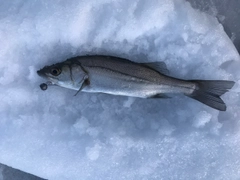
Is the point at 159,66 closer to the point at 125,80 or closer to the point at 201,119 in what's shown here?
the point at 125,80

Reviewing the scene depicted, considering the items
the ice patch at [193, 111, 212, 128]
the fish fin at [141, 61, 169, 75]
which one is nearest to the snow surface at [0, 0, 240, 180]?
the ice patch at [193, 111, 212, 128]

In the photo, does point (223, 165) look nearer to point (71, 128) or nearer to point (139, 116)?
point (139, 116)

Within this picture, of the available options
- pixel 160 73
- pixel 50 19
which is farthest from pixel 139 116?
pixel 50 19

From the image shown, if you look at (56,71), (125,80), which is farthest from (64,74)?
(125,80)

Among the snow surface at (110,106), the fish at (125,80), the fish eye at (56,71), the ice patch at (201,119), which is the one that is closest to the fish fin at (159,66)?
the fish at (125,80)

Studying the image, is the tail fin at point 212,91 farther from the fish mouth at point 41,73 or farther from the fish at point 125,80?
the fish mouth at point 41,73

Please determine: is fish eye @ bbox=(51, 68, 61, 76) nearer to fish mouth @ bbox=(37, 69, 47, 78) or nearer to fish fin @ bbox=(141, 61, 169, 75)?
fish mouth @ bbox=(37, 69, 47, 78)
